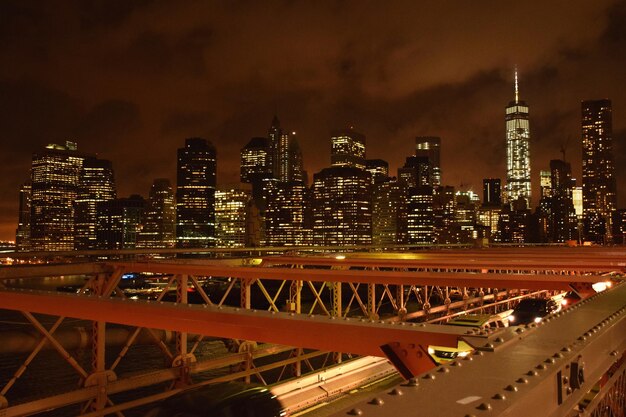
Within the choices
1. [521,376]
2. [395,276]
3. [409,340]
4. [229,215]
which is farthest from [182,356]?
[229,215]

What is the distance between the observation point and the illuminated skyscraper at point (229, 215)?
167125 mm

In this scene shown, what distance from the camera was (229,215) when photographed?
175 metres

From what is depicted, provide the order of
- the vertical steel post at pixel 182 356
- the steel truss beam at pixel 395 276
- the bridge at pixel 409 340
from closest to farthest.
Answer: the bridge at pixel 409 340 < the steel truss beam at pixel 395 276 < the vertical steel post at pixel 182 356

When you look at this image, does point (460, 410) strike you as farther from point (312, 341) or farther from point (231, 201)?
point (231, 201)

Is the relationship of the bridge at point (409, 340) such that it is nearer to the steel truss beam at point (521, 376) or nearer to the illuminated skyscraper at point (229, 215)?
the steel truss beam at point (521, 376)

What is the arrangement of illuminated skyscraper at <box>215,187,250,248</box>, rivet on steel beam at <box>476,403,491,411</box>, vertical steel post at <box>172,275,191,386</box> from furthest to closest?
illuminated skyscraper at <box>215,187,250,248</box> < vertical steel post at <box>172,275,191,386</box> < rivet on steel beam at <box>476,403,491,411</box>

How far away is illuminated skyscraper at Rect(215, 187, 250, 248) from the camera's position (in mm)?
167125

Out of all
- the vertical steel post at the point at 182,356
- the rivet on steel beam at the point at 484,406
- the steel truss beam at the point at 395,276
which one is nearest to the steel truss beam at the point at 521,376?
the rivet on steel beam at the point at 484,406

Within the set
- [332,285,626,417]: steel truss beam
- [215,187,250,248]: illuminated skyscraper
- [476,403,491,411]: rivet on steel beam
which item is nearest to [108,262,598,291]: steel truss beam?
[332,285,626,417]: steel truss beam

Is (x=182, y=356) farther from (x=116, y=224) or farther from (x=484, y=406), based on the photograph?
(x=116, y=224)

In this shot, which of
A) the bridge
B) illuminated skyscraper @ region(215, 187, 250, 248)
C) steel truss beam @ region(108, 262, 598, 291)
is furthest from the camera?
illuminated skyscraper @ region(215, 187, 250, 248)

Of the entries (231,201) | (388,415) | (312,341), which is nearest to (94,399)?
(312,341)

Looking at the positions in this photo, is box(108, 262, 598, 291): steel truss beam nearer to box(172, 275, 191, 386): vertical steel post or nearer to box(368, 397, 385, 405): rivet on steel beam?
box(172, 275, 191, 386): vertical steel post

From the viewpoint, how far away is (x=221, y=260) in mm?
14305
